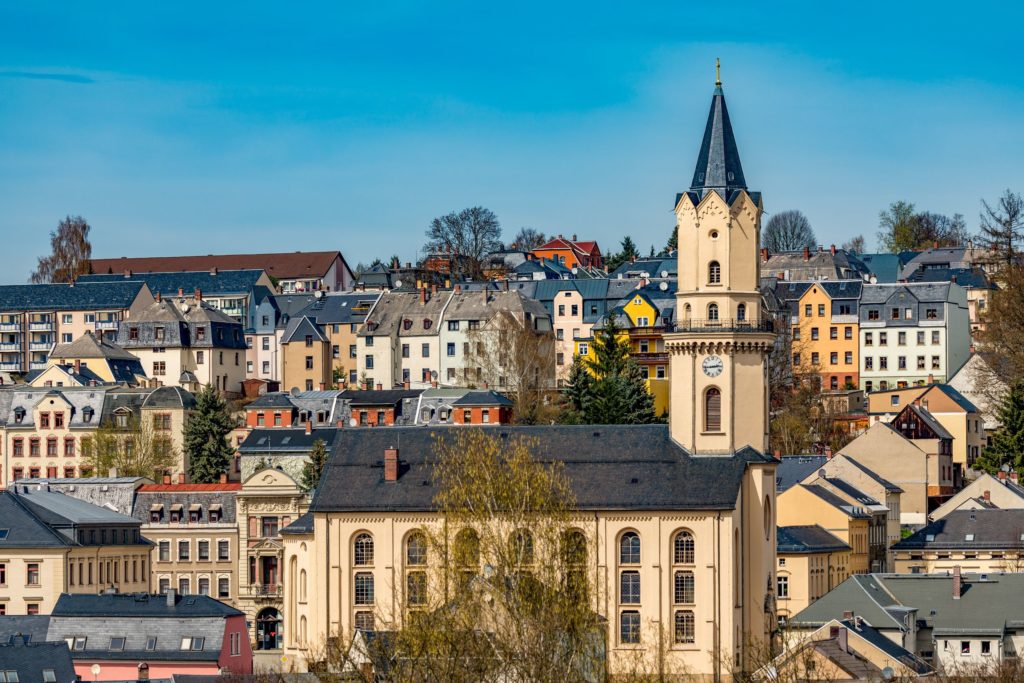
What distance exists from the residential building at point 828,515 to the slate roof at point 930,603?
11913mm

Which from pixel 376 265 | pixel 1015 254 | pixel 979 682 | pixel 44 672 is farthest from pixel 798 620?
pixel 376 265

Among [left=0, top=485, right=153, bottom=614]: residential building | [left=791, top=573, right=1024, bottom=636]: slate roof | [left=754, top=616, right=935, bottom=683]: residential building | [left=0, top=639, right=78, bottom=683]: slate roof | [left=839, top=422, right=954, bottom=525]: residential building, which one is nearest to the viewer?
[left=754, top=616, right=935, bottom=683]: residential building

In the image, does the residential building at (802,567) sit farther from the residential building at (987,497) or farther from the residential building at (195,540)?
the residential building at (195,540)

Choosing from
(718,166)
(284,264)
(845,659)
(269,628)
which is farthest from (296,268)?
(845,659)

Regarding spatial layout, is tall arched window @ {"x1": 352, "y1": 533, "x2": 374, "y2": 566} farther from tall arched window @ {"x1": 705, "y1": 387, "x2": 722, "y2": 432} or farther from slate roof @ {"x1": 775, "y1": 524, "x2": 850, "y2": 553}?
slate roof @ {"x1": 775, "y1": 524, "x2": 850, "y2": 553}

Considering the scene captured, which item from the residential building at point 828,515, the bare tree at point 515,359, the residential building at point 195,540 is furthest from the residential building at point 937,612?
the bare tree at point 515,359

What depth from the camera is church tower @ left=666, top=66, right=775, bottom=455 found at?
87188 millimetres

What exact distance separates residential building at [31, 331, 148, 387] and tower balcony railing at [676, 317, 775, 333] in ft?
203

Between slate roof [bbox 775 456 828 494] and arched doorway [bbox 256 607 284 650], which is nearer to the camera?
arched doorway [bbox 256 607 284 650]

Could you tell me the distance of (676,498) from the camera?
84.6 metres

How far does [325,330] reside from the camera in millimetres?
156750

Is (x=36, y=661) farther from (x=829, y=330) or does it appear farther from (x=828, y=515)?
(x=829, y=330)

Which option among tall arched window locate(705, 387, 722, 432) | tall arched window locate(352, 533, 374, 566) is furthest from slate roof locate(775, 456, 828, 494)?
tall arched window locate(352, 533, 374, 566)

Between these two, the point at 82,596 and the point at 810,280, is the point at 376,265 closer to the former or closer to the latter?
the point at 810,280
